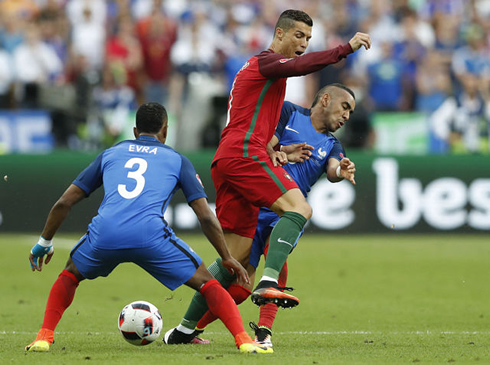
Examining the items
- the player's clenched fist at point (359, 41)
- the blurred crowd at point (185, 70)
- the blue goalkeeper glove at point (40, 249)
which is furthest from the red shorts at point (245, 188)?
the blurred crowd at point (185, 70)

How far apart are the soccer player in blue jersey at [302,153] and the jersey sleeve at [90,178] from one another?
1.37 meters

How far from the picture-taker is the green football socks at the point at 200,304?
23.9 ft

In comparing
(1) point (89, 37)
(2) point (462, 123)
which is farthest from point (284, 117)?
(1) point (89, 37)

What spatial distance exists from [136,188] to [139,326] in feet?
3.47

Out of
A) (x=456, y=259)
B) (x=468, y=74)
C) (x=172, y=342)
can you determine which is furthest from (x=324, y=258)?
(x=172, y=342)

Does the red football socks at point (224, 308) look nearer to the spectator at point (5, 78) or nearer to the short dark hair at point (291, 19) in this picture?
the short dark hair at point (291, 19)

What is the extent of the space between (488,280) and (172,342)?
20.0ft

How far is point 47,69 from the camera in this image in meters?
17.3

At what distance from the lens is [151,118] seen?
6695 mm

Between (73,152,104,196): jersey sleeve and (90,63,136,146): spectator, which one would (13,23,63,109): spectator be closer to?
(90,63,136,146): spectator

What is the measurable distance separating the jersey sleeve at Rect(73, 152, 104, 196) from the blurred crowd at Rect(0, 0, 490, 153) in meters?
9.96

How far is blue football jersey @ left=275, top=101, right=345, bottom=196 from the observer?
7.55 meters

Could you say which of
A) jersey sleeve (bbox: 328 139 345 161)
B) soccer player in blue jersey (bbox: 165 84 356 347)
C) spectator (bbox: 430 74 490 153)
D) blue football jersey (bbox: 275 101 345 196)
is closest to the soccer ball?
soccer player in blue jersey (bbox: 165 84 356 347)

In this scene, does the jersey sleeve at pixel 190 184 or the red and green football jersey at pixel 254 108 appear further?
the red and green football jersey at pixel 254 108
